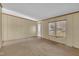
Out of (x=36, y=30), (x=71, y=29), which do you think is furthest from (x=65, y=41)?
(x=36, y=30)

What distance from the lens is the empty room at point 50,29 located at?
4598 millimetres

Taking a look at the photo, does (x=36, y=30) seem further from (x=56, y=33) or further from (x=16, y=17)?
(x=56, y=33)

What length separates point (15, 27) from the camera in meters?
8.94

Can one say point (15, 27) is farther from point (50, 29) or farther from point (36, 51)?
point (36, 51)

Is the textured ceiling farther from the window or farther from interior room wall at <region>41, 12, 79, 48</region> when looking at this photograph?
the window

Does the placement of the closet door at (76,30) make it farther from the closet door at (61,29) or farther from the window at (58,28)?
the window at (58,28)

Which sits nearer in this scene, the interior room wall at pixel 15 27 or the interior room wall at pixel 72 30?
the interior room wall at pixel 72 30

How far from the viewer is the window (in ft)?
22.1

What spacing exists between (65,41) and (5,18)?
528cm

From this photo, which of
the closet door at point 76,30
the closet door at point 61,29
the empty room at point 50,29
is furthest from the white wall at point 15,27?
the closet door at point 76,30

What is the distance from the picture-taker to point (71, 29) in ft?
19.6

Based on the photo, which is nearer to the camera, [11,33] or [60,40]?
[60,40]

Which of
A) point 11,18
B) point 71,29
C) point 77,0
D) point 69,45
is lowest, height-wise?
point 69,45

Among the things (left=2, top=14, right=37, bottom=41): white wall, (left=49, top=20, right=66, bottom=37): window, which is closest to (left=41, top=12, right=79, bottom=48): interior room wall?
(left=49, top=20, right=66, bottom=37): window
